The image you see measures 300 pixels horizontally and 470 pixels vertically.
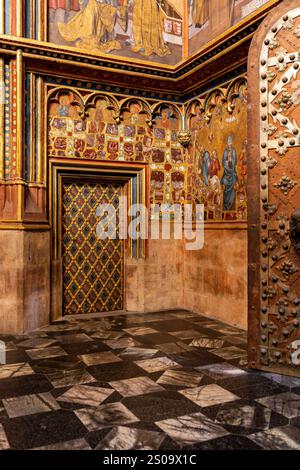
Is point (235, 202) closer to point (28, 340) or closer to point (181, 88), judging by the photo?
point (181, 88)

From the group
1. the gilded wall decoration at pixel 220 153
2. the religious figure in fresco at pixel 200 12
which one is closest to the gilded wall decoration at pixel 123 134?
the gilded wall decoration at pixel 220 153

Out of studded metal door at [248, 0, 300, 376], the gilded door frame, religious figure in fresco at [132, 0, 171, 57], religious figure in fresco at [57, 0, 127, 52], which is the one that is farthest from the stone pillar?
studded metal door at [248, 0, 300, 376]

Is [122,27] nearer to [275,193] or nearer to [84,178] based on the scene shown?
[84,178]

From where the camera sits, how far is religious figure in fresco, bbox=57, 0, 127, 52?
662 cm

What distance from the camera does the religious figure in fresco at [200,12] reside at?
675 cm

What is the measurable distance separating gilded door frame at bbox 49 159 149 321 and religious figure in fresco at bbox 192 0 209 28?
8.17 ft

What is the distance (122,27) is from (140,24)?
1.13 feet

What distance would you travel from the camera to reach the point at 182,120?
25.0 feet

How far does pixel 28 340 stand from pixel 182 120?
458 cm

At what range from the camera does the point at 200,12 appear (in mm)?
6895

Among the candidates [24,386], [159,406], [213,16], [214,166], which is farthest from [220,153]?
[24,386]

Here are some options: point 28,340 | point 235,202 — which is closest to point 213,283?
point 235,202

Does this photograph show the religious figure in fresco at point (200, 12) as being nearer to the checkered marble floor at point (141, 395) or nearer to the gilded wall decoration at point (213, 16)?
the gilded wall decoration at point (213, 16)

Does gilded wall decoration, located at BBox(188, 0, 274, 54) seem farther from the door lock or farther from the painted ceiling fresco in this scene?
the door lock
